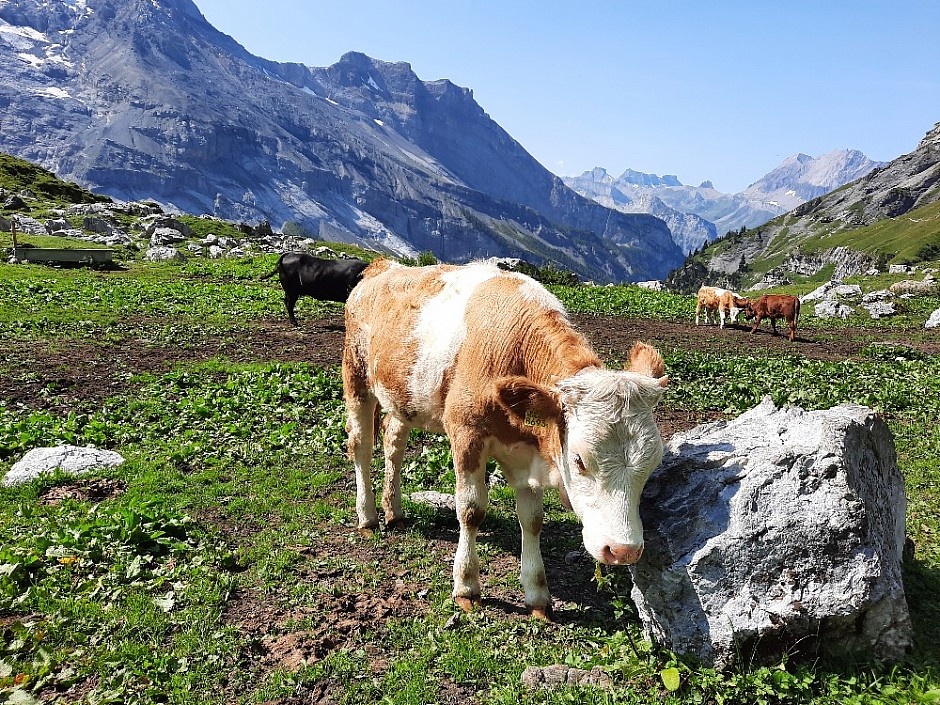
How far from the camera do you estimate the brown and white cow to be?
498 cm

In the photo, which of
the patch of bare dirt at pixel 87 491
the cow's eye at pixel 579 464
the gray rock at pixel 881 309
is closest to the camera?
the cow's eye at pixel 579 464

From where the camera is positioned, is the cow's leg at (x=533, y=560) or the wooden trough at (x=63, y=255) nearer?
the cow's leg at (x=533, y=560)

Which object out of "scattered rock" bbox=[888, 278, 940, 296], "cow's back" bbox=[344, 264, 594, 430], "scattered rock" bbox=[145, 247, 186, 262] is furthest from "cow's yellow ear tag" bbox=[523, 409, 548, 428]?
"scattered rock" bbox=[145, 247, 186, 262]

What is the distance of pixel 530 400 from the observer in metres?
5.41

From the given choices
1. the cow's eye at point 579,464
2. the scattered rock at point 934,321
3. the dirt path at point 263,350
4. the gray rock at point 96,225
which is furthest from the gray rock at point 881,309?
the gray rock at point 96,225

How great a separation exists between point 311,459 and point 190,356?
9.31 m

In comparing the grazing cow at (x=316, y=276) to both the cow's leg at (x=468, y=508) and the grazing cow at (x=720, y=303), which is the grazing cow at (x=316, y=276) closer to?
the grazing cow at (x=720, y=303)

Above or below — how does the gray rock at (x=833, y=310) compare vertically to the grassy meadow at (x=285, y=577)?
above

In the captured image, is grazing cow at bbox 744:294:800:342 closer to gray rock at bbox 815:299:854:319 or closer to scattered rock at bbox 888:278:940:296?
gray rock at bbox 815:299:854:319

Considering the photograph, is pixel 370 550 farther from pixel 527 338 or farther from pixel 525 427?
pixel 527 338

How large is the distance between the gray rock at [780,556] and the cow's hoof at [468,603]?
1.83 metres

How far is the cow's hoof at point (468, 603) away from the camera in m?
6.55

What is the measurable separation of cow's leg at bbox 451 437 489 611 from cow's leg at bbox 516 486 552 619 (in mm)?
443

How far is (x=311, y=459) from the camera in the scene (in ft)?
36.5
